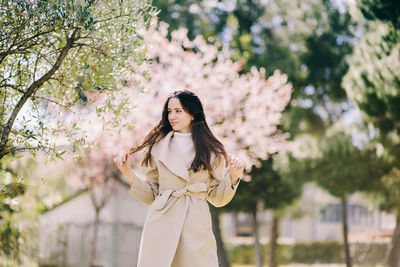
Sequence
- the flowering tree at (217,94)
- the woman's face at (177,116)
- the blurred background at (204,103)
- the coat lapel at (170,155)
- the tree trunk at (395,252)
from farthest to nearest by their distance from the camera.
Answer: the tree trunk at (395,252), the flowering tree at (217,94), the blurred background at (204,103), the woman's face at (177,116), the coat lapel at (170,155)

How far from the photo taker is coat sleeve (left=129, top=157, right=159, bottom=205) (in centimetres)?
409

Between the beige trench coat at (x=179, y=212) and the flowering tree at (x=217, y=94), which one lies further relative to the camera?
the flowering tree at (x=217, y=94)

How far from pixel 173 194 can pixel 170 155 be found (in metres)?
0.30

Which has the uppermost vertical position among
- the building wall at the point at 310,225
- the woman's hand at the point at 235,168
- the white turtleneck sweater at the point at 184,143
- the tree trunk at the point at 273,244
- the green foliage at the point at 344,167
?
the white turtleneck sweater at the point at 184,143

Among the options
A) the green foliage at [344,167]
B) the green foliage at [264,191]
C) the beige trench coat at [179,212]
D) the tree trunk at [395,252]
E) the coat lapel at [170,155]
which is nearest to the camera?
the beige trench coat at [179,212]

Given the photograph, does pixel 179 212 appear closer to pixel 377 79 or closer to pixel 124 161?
pixel 124 161

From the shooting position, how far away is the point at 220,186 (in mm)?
4074

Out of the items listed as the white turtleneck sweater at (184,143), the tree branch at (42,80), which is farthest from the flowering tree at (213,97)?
the white turtleneck sweater at (184,143)

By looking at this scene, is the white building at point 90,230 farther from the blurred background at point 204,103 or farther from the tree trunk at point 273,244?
the tree trunk at point 273,244

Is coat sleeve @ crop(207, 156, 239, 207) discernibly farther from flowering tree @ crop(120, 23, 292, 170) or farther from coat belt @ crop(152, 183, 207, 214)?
flowering tree @ crop(120, 23, 292, 170)

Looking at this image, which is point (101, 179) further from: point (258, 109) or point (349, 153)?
point (349, 153)

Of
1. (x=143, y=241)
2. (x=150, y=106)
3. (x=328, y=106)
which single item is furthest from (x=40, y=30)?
(x=328, y=106)

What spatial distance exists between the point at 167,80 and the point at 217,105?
113cm

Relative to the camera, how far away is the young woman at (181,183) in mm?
3873
